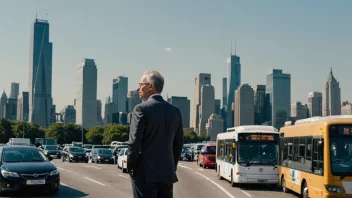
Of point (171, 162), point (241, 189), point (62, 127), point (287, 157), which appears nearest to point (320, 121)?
point (287, 157)

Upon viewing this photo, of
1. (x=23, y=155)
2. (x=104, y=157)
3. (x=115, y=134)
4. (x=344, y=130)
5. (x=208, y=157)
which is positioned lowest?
(x=104, y=157)

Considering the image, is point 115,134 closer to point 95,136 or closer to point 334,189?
point 95,136

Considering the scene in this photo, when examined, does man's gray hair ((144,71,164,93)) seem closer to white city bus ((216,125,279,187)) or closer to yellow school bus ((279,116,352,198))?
yellow school bus ((279,116,352,198))

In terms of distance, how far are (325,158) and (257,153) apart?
703 cm

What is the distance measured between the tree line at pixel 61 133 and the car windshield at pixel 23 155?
108m

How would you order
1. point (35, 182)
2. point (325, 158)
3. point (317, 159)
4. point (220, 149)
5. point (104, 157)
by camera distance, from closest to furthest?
point (325, 158), point (317, 159), point (35, 182), point (220, 149), point (104, 157)

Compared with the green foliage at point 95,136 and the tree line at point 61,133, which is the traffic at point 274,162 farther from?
the green foliage at point 95,136

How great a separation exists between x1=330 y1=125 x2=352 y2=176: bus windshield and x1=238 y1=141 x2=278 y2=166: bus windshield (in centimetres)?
693

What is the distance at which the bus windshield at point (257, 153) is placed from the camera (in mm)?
20094

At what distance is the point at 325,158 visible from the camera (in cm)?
1321

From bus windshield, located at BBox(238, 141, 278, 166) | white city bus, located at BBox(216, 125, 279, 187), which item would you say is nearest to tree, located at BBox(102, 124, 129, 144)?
white city bus, located at BBox(216, 125, 279, 187)

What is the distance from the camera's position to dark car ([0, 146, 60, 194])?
14117mm

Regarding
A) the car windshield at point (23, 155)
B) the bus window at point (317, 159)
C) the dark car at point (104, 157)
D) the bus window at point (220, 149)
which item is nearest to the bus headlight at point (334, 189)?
the bus window at point (317, 159)

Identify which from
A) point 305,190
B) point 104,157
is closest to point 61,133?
point 104,157
